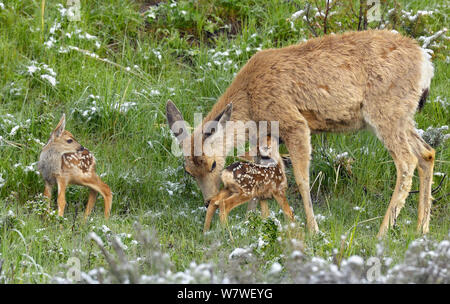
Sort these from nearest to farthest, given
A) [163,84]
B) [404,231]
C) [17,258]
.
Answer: [17,258] → [404,231] → [163,84]

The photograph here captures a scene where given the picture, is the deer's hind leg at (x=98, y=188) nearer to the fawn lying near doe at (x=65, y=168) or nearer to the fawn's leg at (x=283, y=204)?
the fawn lying near doe at (x=65, y=168)

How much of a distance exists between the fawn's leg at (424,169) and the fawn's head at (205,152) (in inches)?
85.4

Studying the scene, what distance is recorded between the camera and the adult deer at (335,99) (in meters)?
7.69

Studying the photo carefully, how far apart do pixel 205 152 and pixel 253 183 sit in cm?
70

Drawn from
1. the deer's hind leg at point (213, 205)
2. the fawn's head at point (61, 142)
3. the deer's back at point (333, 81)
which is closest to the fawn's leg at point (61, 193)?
the fawn's head at point (61, 142)

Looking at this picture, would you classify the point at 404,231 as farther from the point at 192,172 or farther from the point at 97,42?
the point at 97,42

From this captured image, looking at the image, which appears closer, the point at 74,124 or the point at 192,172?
the point at 192,172

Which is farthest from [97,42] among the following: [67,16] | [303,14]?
[303,14]

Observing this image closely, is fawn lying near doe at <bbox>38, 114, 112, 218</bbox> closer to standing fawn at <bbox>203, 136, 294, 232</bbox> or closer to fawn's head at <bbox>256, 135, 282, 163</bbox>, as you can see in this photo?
standing fawn at <bbox>203, 136, 294, 232</bbox>

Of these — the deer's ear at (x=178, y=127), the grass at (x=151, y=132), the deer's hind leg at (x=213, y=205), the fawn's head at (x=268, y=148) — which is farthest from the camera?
the deer's ear at (x=178, y=127)

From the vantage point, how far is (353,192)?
8.38 metres

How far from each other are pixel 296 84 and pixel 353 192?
1.54 meters

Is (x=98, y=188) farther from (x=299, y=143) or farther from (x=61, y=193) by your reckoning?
(x=299, y=143)

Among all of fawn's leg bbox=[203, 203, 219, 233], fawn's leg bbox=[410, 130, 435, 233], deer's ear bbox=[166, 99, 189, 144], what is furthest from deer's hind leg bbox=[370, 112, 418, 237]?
deer's ear bbox=[166, 99, 189, 144]
